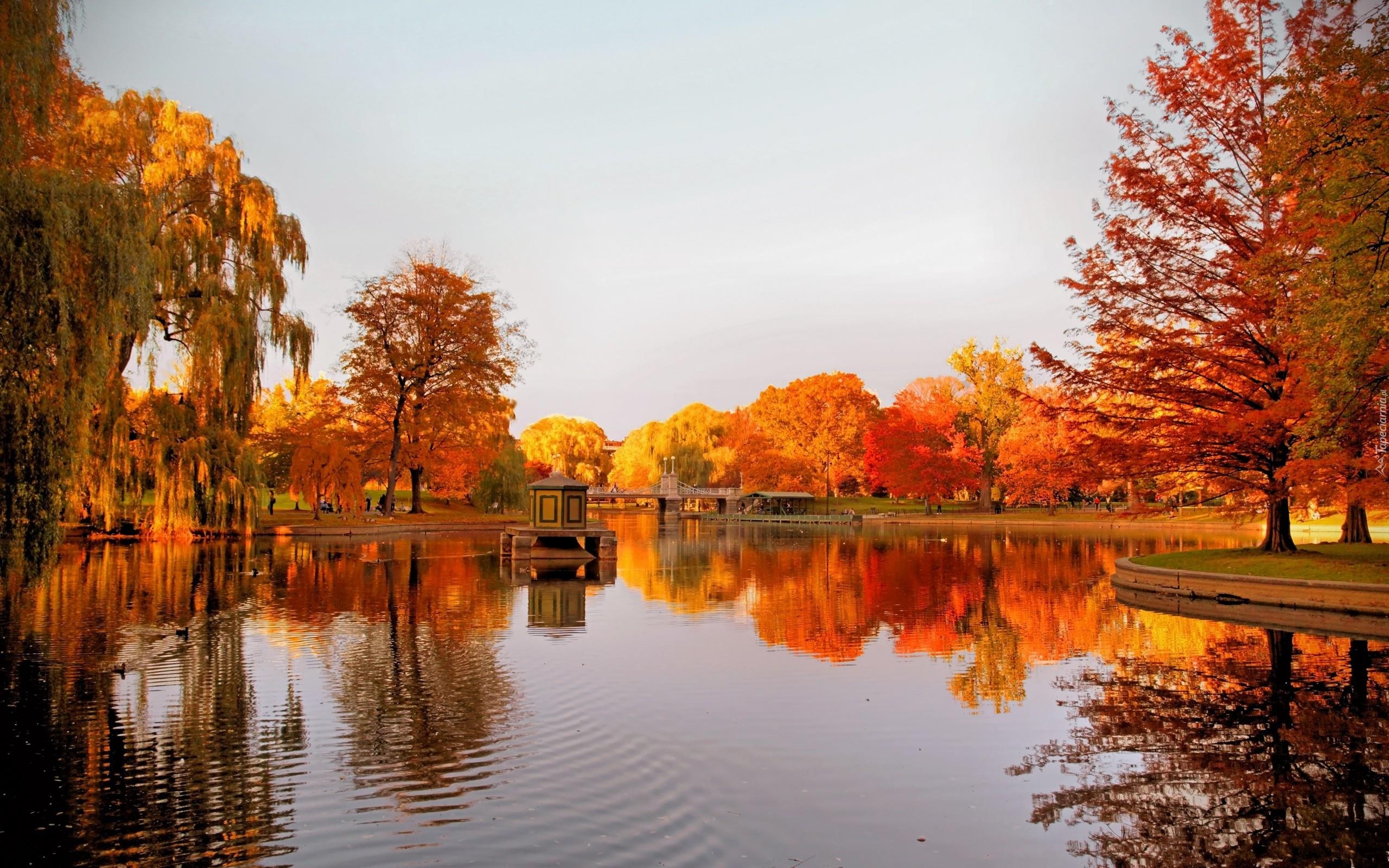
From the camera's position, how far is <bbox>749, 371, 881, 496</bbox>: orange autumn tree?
90.1 metres

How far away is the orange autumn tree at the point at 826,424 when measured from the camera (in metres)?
90.1

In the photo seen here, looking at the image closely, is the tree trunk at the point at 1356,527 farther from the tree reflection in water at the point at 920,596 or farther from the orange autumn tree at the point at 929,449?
the orange autumn tree at the point at 929,449

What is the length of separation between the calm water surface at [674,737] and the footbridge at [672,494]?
61922 mm

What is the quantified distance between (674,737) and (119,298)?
10.5 meters

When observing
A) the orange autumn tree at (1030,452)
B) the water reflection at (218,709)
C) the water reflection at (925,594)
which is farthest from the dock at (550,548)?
the orange autumn tree at (1030,452)

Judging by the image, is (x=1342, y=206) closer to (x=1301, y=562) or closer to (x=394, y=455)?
(x=1301, y=562)

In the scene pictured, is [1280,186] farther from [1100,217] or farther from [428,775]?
[428,775]

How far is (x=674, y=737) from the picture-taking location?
32.8 feet

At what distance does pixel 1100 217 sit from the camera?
84.8 feet

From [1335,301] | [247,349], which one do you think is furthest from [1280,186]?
[247,349]

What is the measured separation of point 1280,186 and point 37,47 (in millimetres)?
19767

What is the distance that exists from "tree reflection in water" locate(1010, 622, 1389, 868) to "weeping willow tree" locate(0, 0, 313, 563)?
12.8 meters

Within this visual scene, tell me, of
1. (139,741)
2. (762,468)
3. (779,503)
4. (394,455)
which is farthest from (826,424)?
(139,741)

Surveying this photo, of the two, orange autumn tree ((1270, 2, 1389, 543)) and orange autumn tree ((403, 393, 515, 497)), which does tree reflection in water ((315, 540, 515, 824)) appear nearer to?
orange autumn tree ((1270, 2, 1389, 543))
